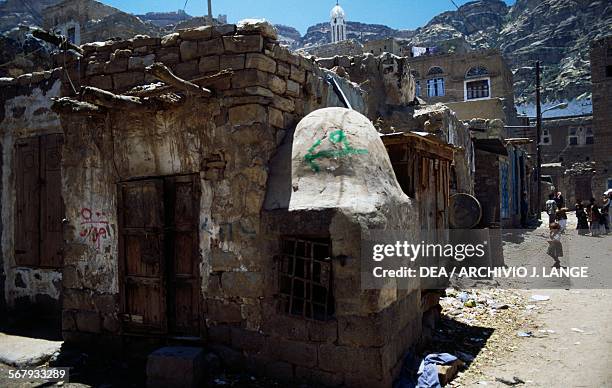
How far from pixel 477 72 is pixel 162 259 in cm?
2896

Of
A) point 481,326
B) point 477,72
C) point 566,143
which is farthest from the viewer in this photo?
point 566,143

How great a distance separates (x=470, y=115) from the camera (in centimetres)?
2430

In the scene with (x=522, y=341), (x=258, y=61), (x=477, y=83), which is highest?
(x=477, y=83)

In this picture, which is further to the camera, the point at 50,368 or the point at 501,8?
the point at 501,8

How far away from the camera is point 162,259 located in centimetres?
502

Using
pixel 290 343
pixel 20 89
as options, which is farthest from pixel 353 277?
pixel 20 89

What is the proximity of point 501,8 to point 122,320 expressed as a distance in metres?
88.6

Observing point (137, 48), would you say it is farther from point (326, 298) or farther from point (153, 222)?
point (326, 298)

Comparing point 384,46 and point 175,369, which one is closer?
point 175,369

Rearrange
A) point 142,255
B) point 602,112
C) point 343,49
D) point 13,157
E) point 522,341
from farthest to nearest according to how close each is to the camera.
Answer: point 602,112, point 343,49, point 13,157, point 522,341, point 142,255

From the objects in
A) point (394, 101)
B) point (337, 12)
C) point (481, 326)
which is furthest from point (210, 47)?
point (337, 12)

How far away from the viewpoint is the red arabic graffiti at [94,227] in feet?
17.8

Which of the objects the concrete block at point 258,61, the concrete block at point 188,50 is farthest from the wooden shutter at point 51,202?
the concrete block at point 258,61

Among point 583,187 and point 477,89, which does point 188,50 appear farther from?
point 583,187
